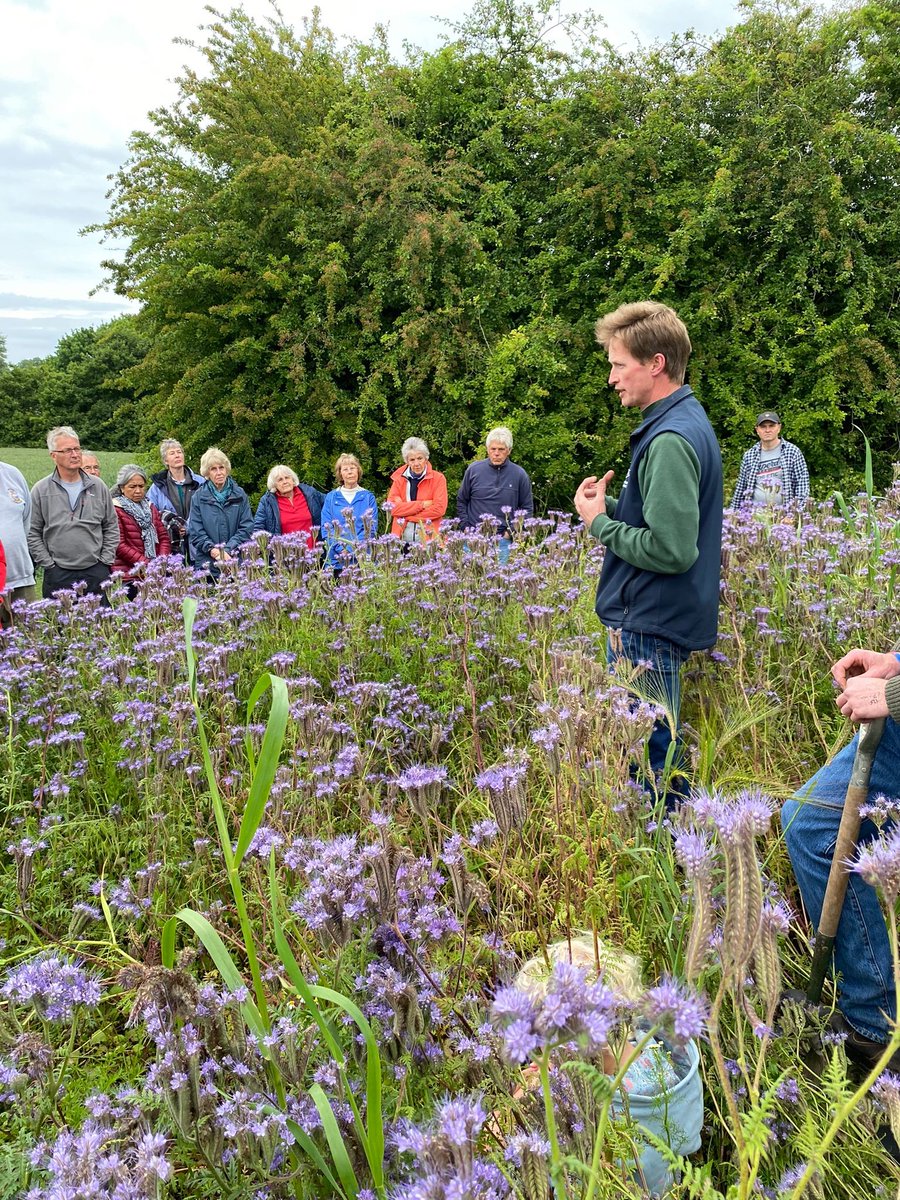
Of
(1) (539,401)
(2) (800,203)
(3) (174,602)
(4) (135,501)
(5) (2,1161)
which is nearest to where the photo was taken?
(5) (2,1161)

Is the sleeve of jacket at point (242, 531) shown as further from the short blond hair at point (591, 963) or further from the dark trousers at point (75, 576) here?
the short blond hair at point (591, 963)

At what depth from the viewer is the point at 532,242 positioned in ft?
36.1

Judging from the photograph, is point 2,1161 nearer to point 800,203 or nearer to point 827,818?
point 827,818

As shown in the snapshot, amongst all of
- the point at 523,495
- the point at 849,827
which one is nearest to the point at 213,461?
the point at 523,495

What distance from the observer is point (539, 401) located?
417 inches

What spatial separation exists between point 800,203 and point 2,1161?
37.9 feet

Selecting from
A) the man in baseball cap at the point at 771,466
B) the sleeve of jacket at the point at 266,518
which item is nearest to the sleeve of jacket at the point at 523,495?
the man in baseball cap at the point at 771,466

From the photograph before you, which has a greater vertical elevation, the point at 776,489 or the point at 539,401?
the point at 539,401

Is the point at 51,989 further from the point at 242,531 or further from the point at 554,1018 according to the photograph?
the point at 242,531

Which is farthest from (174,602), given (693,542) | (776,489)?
(776,489)

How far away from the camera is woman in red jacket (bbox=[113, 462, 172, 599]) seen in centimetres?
→ 710

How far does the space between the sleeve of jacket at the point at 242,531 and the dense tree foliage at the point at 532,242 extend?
13.2ft

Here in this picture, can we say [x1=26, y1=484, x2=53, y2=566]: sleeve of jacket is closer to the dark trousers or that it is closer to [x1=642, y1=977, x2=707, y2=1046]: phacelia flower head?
the dark trousers

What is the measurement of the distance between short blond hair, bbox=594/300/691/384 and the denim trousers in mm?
1583
